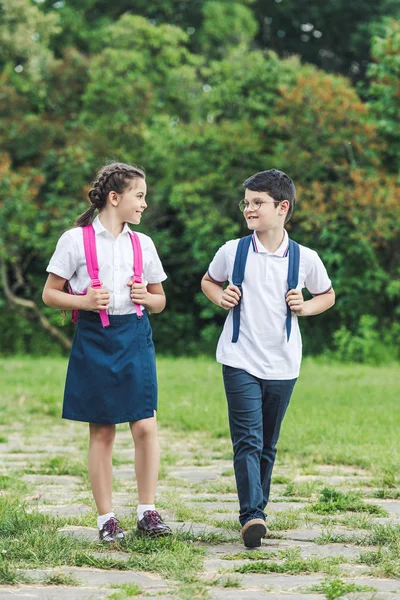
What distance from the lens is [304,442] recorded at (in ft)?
23.9

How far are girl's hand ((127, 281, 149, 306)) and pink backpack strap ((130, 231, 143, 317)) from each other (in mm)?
40

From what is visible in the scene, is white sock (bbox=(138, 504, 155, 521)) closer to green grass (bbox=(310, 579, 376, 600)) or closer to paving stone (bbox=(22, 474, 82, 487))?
green grass (bbox=(310, 579, 376, 600))

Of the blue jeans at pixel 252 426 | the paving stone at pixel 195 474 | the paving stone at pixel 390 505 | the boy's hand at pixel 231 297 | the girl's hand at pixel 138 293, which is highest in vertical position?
the girl's hand at pixel 138 293

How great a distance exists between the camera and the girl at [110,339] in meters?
4.35

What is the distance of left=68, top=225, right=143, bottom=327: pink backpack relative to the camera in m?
4.36

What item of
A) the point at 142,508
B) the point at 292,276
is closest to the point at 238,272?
the point at 292,276

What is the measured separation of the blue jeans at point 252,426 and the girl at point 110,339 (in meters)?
0.37

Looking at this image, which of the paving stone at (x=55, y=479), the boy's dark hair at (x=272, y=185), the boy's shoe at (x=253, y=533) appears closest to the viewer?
the boy's shoe at (x=253, y=533)

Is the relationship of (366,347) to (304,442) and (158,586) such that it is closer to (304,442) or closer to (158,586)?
(304,442)

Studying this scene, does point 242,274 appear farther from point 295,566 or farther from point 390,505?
point 390,505

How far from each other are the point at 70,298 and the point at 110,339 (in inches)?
10.2

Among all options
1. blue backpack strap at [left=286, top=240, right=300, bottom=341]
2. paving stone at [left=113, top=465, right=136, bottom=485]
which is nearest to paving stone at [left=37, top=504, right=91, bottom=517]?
A: paving stone at [left=113, top=465, right=136, bottom=485]

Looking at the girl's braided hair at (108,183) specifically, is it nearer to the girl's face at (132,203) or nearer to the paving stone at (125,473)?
the girl's face at (132,203)

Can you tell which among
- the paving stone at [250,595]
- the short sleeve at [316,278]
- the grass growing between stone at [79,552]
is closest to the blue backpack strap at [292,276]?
the short sleeve at [316,278]
